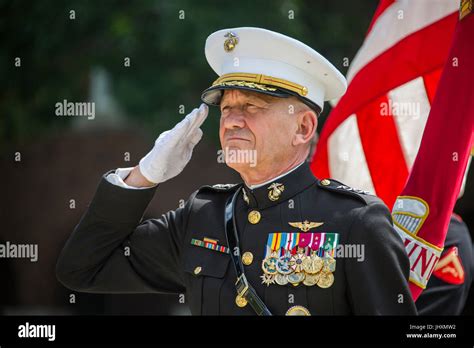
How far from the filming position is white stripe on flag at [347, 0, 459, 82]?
13.0ft

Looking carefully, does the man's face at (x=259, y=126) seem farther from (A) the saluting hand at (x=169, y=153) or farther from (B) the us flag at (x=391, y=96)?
(B) the us flag at (x=391, y=96)

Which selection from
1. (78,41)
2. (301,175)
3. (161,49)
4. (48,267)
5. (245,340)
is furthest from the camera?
(48,267)

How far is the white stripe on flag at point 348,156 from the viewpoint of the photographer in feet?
13.6

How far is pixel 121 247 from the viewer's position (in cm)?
304

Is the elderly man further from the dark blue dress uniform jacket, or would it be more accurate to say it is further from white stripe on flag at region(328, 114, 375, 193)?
white stripe on flag at region(328, 114, 375, 193)

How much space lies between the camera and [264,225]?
2871 millimetres

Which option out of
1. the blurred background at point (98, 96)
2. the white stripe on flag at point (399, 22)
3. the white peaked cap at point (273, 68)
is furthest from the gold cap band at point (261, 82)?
the blurred background at point (98, 96)

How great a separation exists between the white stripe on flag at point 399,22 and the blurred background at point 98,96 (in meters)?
1.95

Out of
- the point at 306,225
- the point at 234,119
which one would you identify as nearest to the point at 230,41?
the point at 234,119

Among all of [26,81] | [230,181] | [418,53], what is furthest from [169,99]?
[418,53]

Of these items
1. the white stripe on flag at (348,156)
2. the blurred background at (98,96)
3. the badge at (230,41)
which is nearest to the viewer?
the badge at (230,41)

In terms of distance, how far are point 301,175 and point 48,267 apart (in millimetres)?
5040

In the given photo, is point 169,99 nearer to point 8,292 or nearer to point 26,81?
point 26,81

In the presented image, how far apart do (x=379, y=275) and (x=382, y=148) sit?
5.12 ft
